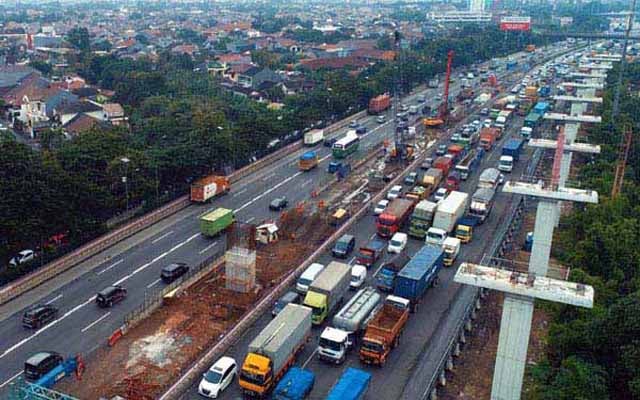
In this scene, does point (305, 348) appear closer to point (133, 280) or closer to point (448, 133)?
point (133, 280)

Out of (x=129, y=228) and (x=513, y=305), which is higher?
(x=513, y=305)

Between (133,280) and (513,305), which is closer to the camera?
(513,305)

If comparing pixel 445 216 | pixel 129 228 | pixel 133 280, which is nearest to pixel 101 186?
pixel 129 228

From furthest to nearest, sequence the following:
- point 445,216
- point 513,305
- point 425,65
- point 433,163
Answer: point 425,65, point 433,163, point 445,216, point 513,305

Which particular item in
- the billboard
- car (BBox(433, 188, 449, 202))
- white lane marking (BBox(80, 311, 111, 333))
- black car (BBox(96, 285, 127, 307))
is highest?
the billboard

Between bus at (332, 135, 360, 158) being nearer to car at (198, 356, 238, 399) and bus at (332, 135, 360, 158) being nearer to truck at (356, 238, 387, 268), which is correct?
truck at (356, 238, 387, 268)

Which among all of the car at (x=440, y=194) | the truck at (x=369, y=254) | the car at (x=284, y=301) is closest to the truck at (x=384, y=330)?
the car at (x=284, y=301)

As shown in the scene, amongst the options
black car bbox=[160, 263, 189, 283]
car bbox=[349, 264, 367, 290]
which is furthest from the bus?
black car bbox=[160, 263, 189, 283]
